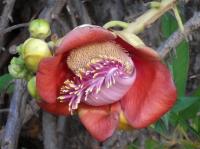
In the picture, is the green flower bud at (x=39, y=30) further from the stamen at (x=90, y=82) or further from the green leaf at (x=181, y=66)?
the green leaf at (x=181, y=66)

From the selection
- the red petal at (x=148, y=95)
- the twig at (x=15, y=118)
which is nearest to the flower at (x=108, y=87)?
the red petal at (x=148, y=95)

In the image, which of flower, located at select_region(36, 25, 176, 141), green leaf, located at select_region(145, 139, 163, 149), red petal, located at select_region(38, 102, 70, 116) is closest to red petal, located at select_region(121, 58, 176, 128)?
flower, located at select_region(36, 25, 176, 141)

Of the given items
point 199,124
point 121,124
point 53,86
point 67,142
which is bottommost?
point 67,142

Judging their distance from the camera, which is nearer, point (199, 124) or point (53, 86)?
point (53, 86)

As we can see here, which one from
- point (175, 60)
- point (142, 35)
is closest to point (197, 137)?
point (175, 60)

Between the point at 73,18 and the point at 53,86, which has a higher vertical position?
the point at 53,86

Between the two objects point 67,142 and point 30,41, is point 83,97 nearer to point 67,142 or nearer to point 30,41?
point 30,41

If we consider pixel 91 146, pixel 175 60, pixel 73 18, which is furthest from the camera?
pixel 91 146
